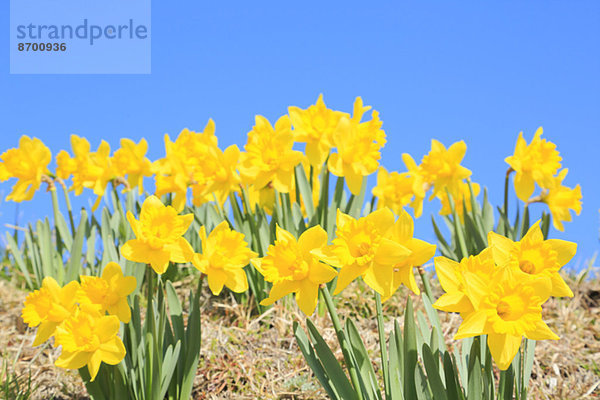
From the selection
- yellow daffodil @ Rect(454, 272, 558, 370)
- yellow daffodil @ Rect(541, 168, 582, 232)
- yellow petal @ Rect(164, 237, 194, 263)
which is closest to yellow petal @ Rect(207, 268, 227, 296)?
yellow petal @ Rect(164, 237, 194, 263)

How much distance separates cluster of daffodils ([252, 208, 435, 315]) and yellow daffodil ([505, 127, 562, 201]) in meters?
1.88

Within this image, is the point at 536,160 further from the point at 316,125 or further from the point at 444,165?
the point at 316,125

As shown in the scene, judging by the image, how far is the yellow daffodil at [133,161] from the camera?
3.80 m

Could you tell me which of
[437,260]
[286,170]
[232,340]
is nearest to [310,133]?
[286,170]

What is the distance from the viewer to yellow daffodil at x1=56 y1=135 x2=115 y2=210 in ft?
12.5

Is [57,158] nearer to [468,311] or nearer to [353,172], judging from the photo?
[353,172]

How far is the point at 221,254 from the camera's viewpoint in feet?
6.47

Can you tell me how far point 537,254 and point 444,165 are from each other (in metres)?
1.80

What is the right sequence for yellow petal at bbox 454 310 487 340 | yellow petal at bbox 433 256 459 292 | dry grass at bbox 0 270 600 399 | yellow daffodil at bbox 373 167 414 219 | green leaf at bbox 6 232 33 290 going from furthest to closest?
green leaf at bbox 6 232 33 290, yellow daffodil at bbox 373 167 414 219, dry grass at bbox 0 270 600 399, yellow petal at bbox 433 256 459 292, yellow petal at bbox 454 310 487 340

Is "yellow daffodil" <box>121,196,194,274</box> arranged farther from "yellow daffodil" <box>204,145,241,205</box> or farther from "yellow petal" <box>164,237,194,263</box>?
"yellow daffodil" <box>204,145,241,205</box>

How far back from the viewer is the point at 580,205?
356 cm

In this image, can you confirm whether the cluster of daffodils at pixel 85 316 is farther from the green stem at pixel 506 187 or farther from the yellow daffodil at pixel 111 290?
the green stem at pixel 506 187

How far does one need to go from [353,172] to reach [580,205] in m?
1.76

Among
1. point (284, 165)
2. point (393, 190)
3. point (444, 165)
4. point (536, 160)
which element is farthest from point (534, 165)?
point (284, 165)
